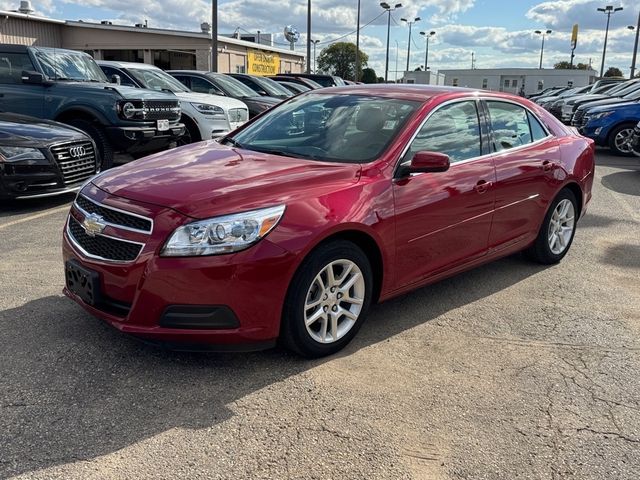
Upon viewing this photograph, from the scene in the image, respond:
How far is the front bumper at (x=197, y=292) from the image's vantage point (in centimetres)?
303

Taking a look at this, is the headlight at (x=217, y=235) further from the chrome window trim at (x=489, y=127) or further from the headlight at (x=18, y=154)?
the headlight at (x=18, y=154)

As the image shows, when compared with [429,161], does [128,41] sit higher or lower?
higher

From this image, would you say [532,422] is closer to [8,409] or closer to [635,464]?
[635,464]

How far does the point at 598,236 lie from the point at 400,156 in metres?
3.87

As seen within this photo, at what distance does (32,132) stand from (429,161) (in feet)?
17.5

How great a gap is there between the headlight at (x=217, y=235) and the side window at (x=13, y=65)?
7853 mm

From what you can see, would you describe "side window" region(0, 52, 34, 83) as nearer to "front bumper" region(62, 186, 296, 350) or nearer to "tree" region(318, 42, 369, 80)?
"front bumper" region(62, 186, 296, 350)

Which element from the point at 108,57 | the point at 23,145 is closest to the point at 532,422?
the point at 23,145

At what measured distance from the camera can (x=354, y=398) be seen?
A: 3133 mm

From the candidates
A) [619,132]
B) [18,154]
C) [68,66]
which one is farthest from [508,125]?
[619,132]

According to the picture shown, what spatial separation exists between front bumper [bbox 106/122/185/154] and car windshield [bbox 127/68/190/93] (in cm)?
208

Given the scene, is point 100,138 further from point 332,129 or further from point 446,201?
point 446,201

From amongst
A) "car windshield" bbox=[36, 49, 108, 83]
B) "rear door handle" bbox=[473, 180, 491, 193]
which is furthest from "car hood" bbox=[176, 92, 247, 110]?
"rear door handle" bbox=[473, 180, 491, 193]

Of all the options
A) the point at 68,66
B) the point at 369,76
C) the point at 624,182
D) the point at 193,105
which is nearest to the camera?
the point at 68,66
